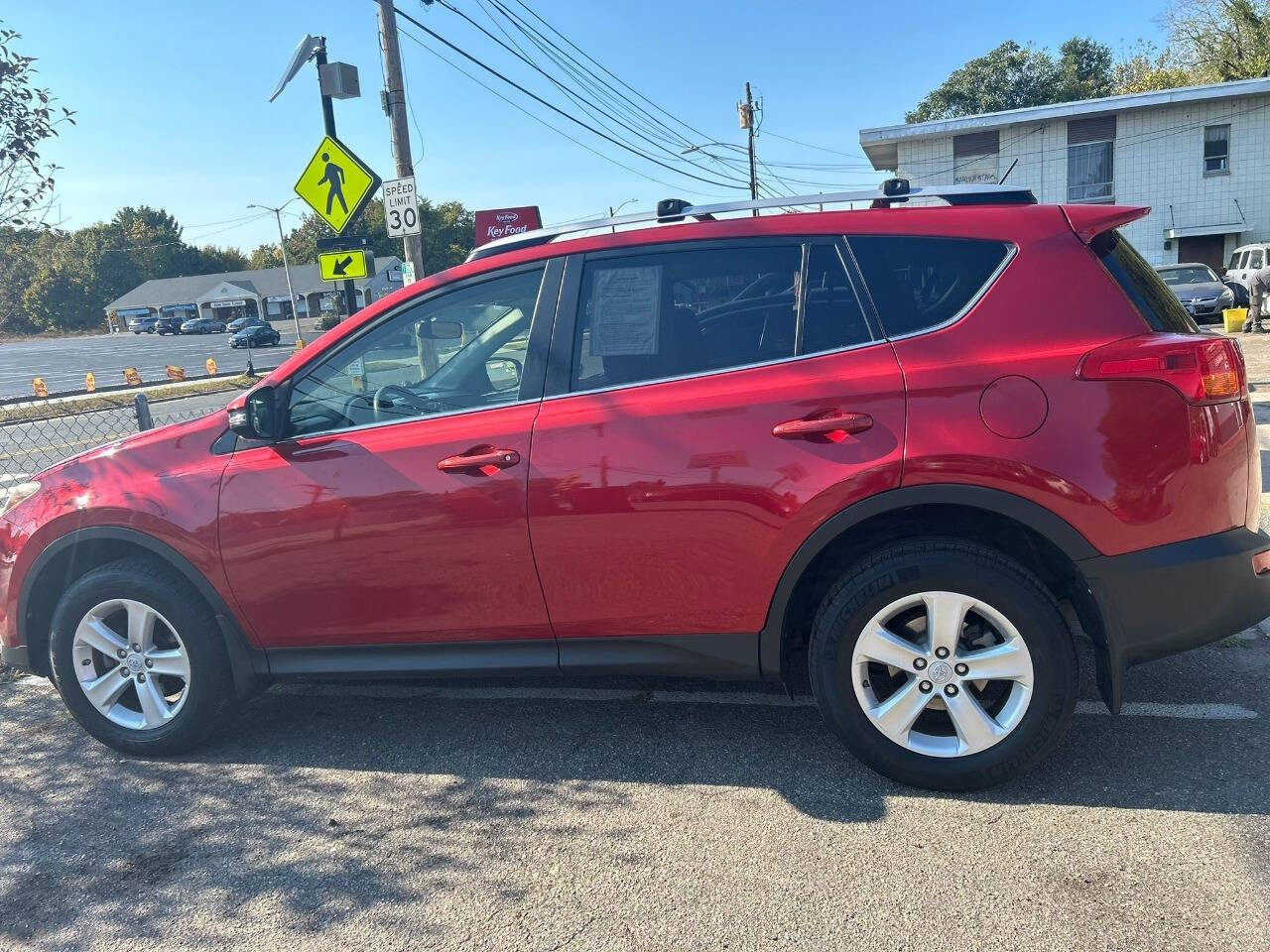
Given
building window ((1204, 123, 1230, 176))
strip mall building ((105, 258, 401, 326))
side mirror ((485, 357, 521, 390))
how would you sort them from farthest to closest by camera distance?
strip mall building ((105, 258, 401, 326)) < building window ((1204, 123, 1230, 176)) < side mirror ((485, 357, 521, 390))

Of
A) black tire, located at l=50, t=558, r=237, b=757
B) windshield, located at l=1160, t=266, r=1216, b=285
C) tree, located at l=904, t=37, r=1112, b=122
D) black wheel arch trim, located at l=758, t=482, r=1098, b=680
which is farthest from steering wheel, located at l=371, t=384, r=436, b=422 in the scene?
tree, located at l=904, t=37, r=1112, b=122

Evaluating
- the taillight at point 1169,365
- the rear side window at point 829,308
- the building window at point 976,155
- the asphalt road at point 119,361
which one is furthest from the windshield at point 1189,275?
the asphalt road at point 119,361

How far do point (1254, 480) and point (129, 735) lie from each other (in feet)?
13.7

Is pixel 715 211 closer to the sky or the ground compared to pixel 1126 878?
closer to the sky

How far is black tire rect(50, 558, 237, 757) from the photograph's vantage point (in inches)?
141

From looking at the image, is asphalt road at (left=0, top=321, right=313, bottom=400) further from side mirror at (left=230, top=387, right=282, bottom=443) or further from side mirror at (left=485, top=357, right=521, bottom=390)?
side mirror at (left=485, top=357, right=521, bottom=390)

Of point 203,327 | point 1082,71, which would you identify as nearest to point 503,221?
point 1082,71

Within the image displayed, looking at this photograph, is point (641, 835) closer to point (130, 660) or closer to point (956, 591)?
point (956, 591)

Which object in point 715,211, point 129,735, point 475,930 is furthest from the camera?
point 129,735

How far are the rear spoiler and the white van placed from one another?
20769 mm

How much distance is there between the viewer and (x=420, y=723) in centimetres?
388

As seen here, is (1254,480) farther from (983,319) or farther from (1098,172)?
(1098,172)

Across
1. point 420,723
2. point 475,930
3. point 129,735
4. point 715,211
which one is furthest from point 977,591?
point 129,735

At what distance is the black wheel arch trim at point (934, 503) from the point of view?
2.84m
